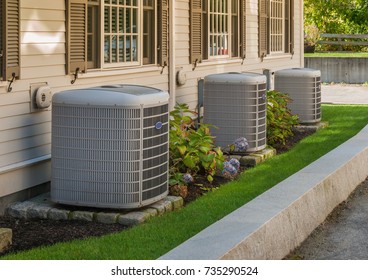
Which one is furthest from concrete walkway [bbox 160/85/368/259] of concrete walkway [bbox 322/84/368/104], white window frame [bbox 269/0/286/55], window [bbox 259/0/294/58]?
concrete walkway [bbox 322/84/368/104]

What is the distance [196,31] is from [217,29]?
1.10m

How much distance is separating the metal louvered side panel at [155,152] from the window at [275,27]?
7616mm

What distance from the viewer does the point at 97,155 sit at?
782 cm

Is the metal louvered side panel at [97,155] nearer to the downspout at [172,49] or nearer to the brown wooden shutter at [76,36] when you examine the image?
the brown wooden shutter at [76,36]

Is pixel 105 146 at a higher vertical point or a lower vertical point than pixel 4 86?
lower

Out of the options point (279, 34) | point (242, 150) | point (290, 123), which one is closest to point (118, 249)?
point (242, 150)

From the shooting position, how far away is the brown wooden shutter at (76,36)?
8922mm

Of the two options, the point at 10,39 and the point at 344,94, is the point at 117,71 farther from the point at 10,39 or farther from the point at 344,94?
the point at 344,94

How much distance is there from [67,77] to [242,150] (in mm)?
2790

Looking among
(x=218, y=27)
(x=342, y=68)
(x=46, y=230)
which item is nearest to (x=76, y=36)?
(x=46, y=230)

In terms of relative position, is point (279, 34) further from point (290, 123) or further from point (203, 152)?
point (203, 152)

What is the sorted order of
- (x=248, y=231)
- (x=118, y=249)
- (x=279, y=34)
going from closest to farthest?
(x=248, y=231) < (x=118, y=249) < (x=279, y=34)

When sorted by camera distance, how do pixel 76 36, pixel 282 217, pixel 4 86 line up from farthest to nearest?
pixel 76 36, pixel 4 86, pixel 282 217

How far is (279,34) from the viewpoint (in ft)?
57.0
